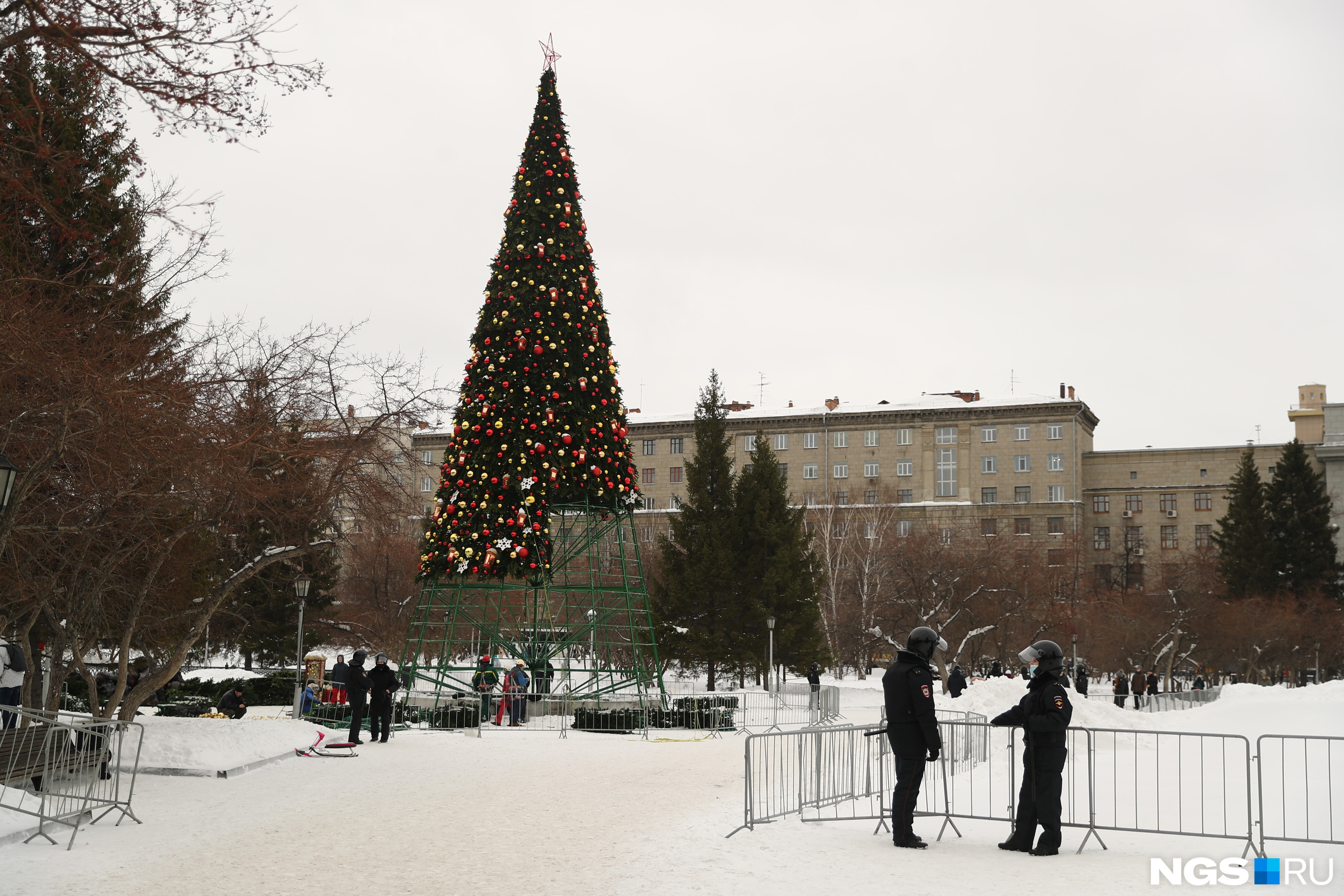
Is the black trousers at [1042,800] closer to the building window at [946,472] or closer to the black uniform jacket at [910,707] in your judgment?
the black uniform jacket at [910,707]

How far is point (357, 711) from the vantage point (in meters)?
20.6

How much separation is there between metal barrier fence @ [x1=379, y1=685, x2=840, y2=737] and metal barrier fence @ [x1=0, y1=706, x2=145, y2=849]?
37.5ft

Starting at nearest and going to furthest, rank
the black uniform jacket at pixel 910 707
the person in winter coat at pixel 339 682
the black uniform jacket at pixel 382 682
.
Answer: the black uniform jacket at pixel 910 707
the black uniform jacket at pixel 382 682
the person in winter coat at pixel 339 682

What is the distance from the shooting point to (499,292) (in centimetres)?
2747

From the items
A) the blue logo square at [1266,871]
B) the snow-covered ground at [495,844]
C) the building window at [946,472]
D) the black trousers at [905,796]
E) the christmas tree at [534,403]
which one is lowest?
the snow-covered ground at [495,844]

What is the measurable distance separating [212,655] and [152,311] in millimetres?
51242

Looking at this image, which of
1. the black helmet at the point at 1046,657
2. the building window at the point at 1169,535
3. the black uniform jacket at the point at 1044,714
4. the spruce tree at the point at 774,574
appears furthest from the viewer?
the building window at the point at 1169,535

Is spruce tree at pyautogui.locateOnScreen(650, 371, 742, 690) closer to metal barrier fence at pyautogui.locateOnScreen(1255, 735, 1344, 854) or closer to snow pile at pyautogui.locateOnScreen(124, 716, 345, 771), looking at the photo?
metal barrier fence at pyautogui.locateOnScreen(1255, 735, 1344, 854)

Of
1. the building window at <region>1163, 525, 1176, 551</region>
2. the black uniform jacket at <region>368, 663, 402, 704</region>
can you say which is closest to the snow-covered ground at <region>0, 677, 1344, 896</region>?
the black uniform jacket at <region>368, 663, 402, 704</region>

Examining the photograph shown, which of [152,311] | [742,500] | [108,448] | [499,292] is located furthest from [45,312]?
[742,500]

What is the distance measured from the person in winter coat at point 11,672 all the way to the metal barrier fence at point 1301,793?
1481 cm

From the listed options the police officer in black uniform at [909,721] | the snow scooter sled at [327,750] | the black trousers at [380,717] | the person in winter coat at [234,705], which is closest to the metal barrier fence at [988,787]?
the police officer in black uniform at [909,721]

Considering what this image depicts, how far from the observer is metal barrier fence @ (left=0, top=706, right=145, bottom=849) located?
35.2 ft

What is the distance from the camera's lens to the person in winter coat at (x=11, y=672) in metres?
15.4
